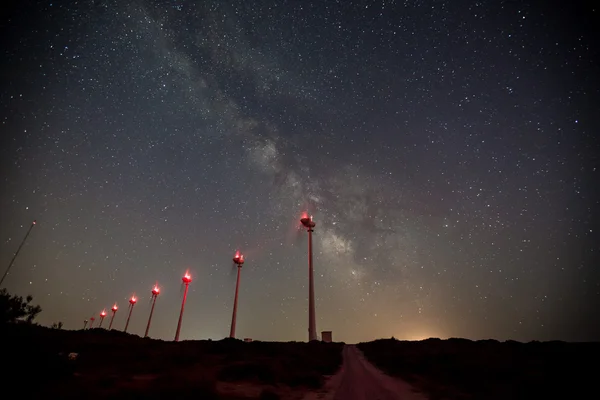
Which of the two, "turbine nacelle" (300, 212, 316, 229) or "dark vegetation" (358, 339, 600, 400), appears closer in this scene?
"dark vegetation" (358, 339, 600, 400)

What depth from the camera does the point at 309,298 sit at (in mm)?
30766

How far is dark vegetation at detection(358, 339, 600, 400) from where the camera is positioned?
35.6 feet

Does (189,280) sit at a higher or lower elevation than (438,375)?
higher

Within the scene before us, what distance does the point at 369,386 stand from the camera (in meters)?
12.1

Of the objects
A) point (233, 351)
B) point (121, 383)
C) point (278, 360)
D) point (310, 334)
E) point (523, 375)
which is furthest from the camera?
point (310, 334)

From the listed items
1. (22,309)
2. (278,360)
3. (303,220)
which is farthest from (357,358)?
(22,309)

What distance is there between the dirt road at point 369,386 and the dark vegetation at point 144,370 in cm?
107

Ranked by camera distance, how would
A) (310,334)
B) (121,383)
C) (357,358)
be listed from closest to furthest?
(121,383) < (357,358) < (310,334)

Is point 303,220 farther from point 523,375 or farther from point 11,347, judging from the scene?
point 11,347

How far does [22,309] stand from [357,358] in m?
37.9

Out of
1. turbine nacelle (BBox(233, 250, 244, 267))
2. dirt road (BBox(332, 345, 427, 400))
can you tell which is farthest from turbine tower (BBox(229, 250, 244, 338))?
dirt road (BBox(332, 345, 427, 400))

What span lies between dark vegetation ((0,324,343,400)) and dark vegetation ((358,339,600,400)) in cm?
465

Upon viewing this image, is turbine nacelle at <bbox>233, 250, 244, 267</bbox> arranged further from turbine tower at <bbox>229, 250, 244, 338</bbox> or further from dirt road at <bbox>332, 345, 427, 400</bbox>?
dirt road at <bbox>332, 345, 427, 400</bbox>

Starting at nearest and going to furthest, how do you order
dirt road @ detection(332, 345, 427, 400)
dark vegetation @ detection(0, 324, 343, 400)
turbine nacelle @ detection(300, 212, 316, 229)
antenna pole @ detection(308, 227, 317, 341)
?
dark vegetation @ detection(0, 324, 343, 400)
dirt road @ detection(332, 345, 427, 400)
antenna pole @ detection(308, 227, 317, 341)
turbine nacelle @ detection(300, 212, 316, 229)
